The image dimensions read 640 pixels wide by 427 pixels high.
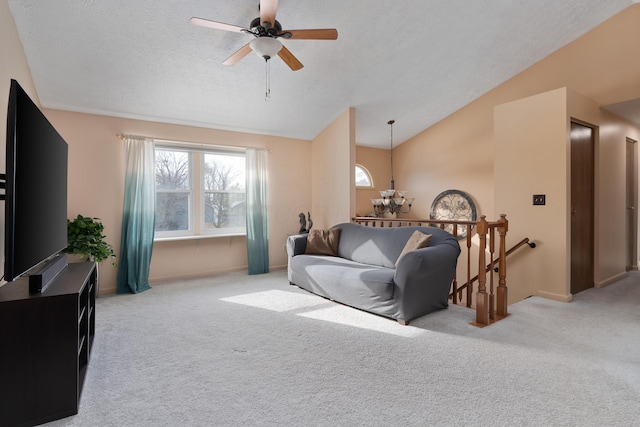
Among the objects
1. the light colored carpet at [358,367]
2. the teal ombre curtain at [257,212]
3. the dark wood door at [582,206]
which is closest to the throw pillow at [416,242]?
the light colored carpet at [358,367]

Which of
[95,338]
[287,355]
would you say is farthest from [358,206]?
[95,338]

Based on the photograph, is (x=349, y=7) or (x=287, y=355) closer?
(x=287, y=355)

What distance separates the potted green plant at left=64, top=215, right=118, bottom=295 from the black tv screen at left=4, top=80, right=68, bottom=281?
1553 millimetres

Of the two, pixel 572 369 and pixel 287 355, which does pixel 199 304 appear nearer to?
pixel 287 355

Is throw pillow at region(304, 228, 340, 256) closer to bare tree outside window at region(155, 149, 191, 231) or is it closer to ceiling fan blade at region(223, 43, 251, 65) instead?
bare tree outside window at region(155, 149, 191, 231)

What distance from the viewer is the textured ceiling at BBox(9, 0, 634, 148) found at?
2.81 metres

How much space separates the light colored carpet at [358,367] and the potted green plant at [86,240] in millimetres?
674

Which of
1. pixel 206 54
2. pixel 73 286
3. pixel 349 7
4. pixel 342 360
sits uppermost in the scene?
pixel 349 7

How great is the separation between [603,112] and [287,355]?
5024mm

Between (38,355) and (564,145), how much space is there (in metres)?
4.75

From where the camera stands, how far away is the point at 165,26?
9.47 feet

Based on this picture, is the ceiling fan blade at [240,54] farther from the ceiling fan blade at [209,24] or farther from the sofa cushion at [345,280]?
the sofa cushion at [345,280]

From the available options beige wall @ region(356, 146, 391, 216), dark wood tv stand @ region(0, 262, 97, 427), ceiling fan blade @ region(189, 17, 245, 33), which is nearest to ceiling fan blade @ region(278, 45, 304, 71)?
ceiling fan blade @ region(189, 17, 245, 33)

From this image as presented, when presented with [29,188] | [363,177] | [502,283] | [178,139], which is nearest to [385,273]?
[502,283]
